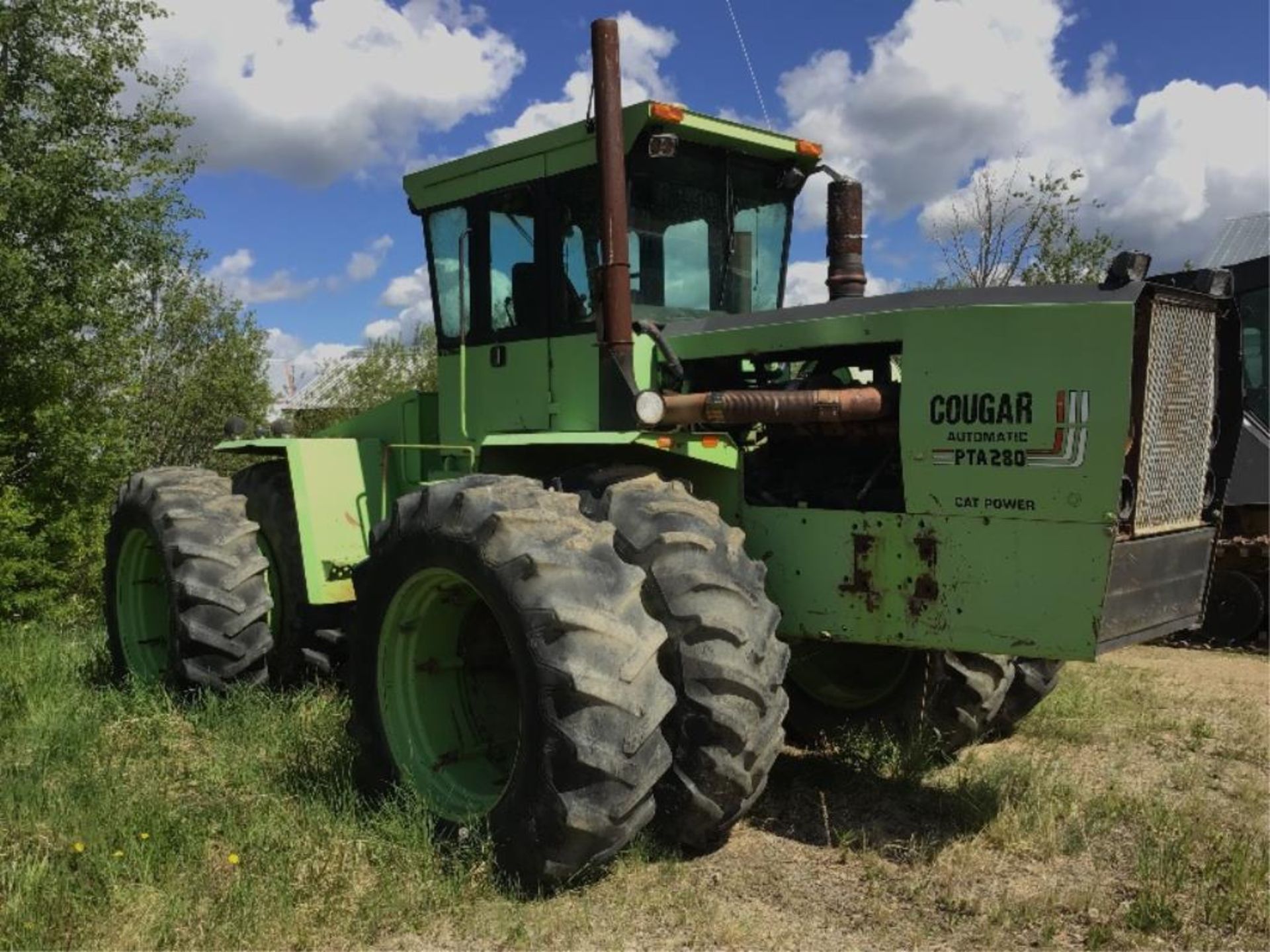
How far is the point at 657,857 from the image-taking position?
4137 mm

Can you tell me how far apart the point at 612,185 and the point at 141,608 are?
433 cm

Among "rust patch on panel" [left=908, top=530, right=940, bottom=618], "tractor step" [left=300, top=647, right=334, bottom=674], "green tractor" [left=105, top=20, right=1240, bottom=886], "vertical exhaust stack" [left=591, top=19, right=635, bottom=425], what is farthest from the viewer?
"tractor step" [left=300, top=647, right=334, bottom=674]

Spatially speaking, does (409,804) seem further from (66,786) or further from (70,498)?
(70,498)

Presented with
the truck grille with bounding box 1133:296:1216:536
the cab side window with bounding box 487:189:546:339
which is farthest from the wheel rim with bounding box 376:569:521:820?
the truck grille with bounding box 1133:296:1216:536

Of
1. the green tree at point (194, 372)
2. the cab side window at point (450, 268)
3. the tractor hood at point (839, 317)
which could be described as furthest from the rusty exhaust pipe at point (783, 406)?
the green tree at point (194, 372)

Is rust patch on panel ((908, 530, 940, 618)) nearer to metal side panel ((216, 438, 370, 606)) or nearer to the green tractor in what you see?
the green tractor

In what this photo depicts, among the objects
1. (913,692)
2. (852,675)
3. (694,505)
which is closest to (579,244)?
(694,505)

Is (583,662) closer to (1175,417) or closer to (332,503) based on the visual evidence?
(1175,417)

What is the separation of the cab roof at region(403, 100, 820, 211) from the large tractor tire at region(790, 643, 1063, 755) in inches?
96.6

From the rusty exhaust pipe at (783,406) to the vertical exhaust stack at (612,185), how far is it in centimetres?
47

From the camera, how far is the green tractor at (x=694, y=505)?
3846mm

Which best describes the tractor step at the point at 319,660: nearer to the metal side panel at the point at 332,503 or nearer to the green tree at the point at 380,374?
the metal side panel at the point at 332,503

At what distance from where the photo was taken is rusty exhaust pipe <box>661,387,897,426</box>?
14.8 ft

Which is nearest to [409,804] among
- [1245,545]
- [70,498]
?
[1245,545]
